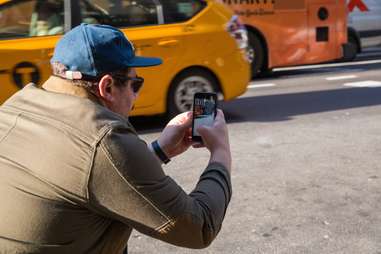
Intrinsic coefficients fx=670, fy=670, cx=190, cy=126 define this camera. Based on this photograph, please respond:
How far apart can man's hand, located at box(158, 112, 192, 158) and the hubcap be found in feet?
16.8

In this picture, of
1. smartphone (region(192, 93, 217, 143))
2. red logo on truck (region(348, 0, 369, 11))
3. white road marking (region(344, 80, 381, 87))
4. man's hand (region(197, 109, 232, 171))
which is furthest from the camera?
red logo on truck (region(348, 0, 369, 11))

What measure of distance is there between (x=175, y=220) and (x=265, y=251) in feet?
7.45

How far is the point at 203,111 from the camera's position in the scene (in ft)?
7.66

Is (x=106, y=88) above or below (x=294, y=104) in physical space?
above

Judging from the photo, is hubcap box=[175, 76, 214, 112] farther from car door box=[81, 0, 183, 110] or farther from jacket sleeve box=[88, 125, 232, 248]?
jacket sleeve box=[88, 125, 232, 248]

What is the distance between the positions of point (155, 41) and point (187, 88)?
0.69 meters

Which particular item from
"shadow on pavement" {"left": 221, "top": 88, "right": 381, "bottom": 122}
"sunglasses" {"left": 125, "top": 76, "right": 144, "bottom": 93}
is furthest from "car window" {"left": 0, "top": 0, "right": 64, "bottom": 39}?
"sunglasses" {"left": 125, "top": 76, "right": 144, "bottom": 93}

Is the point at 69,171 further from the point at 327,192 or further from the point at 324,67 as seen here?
the point at 324,67

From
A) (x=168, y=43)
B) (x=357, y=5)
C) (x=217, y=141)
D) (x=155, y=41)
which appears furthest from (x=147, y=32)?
(x=357, y=5)

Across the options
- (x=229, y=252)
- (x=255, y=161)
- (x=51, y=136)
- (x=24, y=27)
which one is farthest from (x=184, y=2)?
(x=51, y=136)

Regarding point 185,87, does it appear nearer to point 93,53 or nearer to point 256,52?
point 256,52

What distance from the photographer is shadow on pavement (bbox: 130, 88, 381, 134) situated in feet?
26.3

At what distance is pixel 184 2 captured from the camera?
768 centimetres

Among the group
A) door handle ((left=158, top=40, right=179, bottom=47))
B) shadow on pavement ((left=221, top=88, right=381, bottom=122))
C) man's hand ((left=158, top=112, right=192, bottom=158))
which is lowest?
shadow on pavement ((left=221, top=88, right=381, bottom=122))
